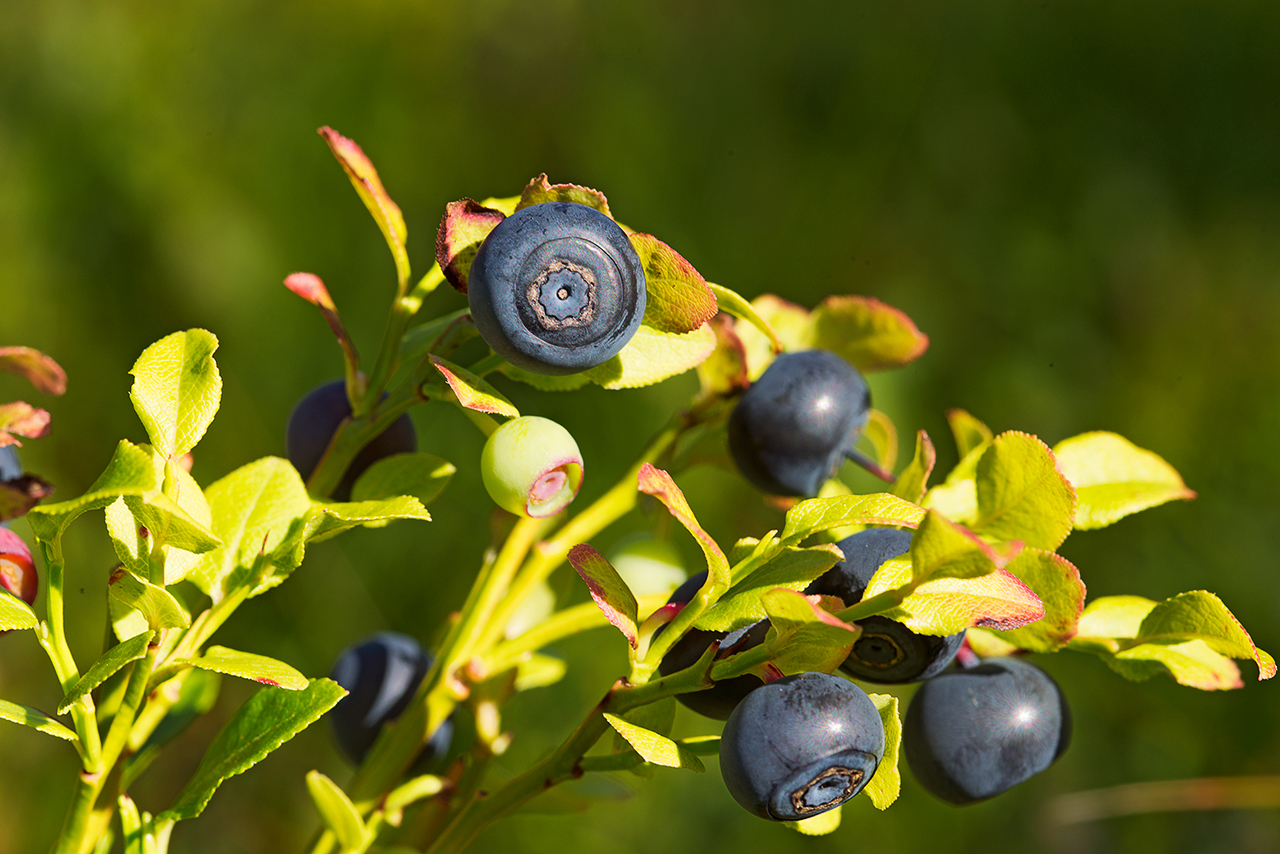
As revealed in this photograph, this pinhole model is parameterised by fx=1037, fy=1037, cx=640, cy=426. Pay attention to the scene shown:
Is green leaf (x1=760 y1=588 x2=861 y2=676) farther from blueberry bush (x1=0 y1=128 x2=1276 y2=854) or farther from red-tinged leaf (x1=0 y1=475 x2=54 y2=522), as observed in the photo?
red-tinged leaf (x1=0 y1=475 x2=54 y2=522)

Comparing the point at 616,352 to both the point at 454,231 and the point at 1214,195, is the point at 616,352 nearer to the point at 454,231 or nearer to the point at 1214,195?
the point at 454,231

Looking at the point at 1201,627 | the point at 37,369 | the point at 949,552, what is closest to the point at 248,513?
the point at 37,369

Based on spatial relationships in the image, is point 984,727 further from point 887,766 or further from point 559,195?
point 559,195

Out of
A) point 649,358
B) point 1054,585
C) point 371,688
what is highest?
point 649,358

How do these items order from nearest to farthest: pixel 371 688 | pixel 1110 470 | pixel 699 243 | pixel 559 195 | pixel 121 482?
pixel 121 482
pixel 559 195
pixel 1110 470
pixel 371 688
pixel 699 243

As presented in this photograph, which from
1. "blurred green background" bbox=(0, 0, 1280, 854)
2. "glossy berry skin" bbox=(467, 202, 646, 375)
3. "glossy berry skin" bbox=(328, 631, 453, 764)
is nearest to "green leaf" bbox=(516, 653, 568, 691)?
"glossy berry skin" bbox=(328, 631, 453, 764)

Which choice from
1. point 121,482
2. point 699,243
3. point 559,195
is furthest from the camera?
point 699,243
